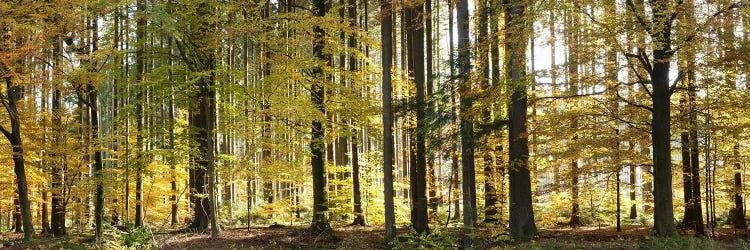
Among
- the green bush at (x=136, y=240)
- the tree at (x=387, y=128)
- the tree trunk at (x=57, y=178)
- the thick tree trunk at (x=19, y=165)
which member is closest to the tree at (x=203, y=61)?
the green bush at (x=136, y=240)

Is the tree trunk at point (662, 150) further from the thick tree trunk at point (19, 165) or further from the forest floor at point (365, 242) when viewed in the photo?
the thick tree trunk at point (19, 165)

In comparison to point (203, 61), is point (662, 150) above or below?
below

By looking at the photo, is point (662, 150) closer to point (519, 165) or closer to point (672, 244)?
point (672, 244)

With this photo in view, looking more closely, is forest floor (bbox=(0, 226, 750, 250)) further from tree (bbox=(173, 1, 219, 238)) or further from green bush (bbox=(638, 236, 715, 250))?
tree (bbox=(173, 1, 219, 238))

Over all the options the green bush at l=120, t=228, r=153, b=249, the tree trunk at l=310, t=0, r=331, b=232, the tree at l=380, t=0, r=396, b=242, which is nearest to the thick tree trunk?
the green bush at l=120, t=228, r=153, b=249

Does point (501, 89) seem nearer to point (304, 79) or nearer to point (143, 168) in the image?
point (304, 79)

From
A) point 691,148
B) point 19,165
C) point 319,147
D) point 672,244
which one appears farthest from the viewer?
point 19,165

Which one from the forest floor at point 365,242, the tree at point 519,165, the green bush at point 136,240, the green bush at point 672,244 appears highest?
the tree at point 519,165

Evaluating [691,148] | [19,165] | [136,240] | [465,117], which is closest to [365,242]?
[465,117]

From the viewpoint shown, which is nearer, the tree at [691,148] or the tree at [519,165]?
the tree at [691,148]

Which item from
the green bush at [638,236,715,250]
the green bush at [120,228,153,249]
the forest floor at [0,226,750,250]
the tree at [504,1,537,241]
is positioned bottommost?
the forest floor at [0,226,750,250]

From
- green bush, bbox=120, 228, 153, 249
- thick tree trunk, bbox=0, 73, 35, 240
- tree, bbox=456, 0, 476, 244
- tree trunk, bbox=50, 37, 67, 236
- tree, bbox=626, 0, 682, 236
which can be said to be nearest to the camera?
tree, bbox=456, 0, 476, 244

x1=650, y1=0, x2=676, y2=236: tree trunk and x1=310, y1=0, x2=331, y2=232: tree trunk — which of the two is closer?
x1=650, y1=0, x2=676, y2=236: tree trunk

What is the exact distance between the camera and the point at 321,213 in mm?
15484
